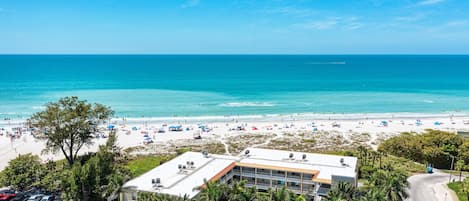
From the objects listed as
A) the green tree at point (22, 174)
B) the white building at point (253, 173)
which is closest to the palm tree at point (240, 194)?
the white building at point (253, 173)

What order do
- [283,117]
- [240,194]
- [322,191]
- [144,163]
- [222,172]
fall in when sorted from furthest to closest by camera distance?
1. [283,117]
2. [144,163]
3. [222,172]
4. [322,191]
5. [240,194]

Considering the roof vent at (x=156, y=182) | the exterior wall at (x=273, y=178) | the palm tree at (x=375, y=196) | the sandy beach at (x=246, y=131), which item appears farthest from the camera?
the sandy beach at (x=246, y=131)

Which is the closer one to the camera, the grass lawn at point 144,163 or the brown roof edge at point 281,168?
the brown roof edge at point 281,168

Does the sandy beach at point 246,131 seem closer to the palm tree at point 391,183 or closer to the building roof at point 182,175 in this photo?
the building roof at point 182,175

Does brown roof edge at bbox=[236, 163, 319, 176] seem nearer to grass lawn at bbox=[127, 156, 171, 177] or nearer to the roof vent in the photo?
the roof vent

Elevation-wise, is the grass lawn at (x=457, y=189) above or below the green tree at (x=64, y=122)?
below

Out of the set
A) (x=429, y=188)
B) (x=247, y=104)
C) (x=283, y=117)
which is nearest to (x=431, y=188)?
(x=429, y=188)

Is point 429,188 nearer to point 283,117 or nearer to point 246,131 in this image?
point 246,131
